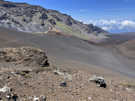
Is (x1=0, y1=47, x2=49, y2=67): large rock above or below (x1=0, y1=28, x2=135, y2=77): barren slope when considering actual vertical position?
above

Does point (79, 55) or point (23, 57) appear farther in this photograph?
point (79, 55)

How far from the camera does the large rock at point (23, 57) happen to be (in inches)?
392

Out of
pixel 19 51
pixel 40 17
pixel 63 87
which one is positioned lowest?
pixel 63 87

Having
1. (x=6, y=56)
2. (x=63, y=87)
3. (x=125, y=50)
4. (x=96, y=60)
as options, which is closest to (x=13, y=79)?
(x=63, y=87)

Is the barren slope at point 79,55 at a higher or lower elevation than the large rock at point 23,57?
lower

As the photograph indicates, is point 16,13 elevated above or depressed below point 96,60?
above

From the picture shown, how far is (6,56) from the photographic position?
33.2 feet

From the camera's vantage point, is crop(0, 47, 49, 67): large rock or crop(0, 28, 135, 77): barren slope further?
crop(0, 28, 135, 77): barren slope

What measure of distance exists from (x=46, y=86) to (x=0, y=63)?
373 centimetres

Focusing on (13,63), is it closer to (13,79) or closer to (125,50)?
(13,79)

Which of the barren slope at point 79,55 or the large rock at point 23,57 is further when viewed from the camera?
the barren slope at point 79,55

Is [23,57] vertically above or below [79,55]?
above

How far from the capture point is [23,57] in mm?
10023

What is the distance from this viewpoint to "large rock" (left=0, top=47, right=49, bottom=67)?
994 centimetres
